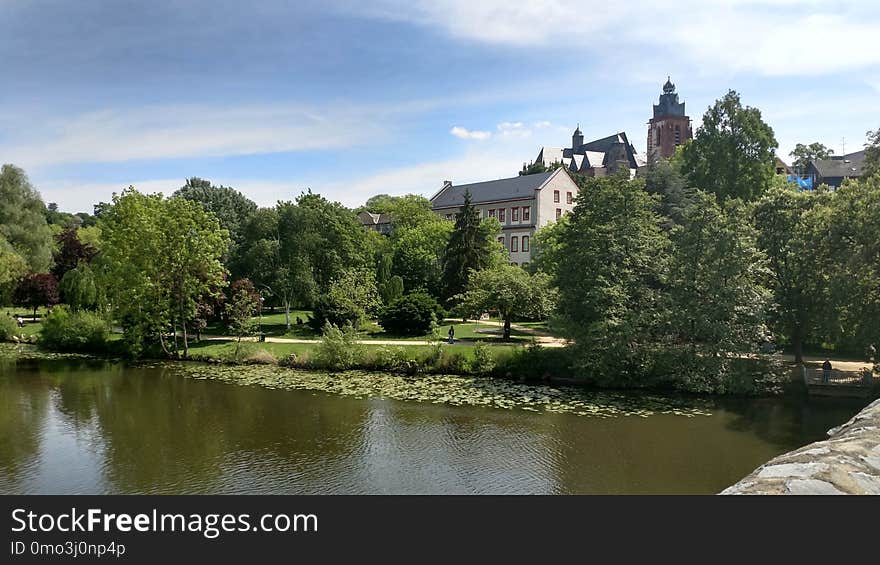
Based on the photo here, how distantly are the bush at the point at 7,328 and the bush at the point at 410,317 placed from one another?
2204 centimetres

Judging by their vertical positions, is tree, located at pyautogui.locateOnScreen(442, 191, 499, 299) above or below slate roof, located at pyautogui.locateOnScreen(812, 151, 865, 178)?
below

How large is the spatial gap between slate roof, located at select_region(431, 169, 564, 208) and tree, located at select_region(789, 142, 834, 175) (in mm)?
34577

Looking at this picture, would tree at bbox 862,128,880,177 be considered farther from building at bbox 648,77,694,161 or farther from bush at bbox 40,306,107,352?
building at bbox 648,77,694,161

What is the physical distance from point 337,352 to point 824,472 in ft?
75.0

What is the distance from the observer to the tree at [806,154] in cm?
7350

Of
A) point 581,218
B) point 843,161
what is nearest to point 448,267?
point 581,218

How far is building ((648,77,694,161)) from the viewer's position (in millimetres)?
96688

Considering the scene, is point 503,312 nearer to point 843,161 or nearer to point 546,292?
point 546,292

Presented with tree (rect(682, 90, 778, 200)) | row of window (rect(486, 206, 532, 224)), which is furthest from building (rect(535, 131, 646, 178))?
tree (rect(682, 90, 778, 200))

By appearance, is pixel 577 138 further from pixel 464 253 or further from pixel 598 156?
pixel 464 253

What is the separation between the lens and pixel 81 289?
3500 centimetres

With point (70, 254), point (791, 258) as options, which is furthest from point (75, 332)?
point (791, 258)

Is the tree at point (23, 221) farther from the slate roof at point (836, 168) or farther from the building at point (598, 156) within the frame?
the slate roof at point (836, 168)

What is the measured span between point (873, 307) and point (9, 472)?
25931 millimetres
